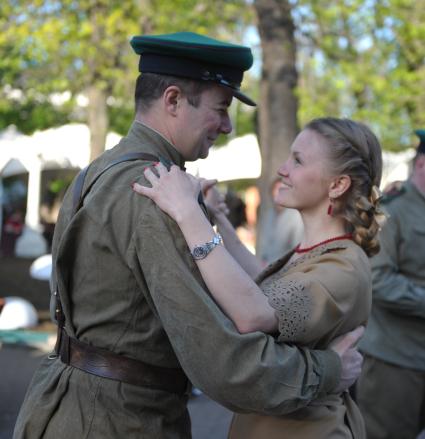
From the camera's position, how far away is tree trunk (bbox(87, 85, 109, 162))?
15.4 meters

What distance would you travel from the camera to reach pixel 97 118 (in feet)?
51.9

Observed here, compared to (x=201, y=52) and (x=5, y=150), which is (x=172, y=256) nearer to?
(x=201, y=52)

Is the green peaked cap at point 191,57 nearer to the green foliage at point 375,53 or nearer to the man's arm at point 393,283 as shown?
the man's arm at point 393,283

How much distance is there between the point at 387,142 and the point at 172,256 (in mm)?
19894

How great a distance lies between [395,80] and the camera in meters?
14.9

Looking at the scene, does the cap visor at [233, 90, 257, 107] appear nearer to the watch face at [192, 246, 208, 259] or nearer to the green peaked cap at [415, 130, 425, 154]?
the watch face at [192, 246, 208, 259]

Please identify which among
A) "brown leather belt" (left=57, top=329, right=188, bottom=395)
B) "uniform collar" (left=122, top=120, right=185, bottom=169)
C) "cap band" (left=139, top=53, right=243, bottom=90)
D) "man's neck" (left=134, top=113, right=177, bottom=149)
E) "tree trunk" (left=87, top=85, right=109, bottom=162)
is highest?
"cap band" (left=139, top=53, right=243, bottom=90)

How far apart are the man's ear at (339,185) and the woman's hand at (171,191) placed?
29.6 inches

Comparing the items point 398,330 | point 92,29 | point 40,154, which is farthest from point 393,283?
point 40,154

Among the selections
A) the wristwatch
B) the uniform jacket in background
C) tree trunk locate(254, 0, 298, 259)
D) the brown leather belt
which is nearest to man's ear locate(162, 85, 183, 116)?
the wristwatch

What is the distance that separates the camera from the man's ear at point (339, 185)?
2.86 m

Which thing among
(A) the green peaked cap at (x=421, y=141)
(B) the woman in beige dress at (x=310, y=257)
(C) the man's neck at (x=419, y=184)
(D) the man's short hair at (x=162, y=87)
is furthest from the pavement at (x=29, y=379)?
(D) the man's short hair at (x=162, y=87)

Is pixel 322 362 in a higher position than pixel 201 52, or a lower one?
lower

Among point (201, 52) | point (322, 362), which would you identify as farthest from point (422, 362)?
point (201, 52)
